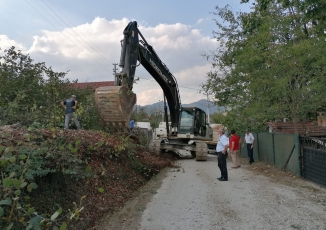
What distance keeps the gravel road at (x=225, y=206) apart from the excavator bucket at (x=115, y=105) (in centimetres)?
209

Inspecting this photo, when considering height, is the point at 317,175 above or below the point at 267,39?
below

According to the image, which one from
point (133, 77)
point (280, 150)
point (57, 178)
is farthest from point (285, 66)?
point (57, 178)

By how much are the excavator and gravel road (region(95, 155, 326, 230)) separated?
244 centimetres

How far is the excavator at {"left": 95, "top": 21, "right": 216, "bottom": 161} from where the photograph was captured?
10016mm

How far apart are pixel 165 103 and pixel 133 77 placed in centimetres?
644

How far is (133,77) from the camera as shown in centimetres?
1198

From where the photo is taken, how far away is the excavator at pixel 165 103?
10.0 meters

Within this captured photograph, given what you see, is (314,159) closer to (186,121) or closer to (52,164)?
(52,164)

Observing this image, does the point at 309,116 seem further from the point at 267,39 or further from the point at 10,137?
the point at 10,137

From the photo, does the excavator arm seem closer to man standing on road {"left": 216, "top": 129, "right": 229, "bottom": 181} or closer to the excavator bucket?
the excavator bucket

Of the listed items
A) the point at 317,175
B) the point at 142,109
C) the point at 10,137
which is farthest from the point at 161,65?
the point at 142,109

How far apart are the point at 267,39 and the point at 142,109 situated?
3957 cm

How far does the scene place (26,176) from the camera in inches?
201

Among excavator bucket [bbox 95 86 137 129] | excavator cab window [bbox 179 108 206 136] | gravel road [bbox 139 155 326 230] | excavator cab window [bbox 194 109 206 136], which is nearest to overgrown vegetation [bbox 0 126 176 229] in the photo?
excavator bucket [bbox 95 86 137 129]
